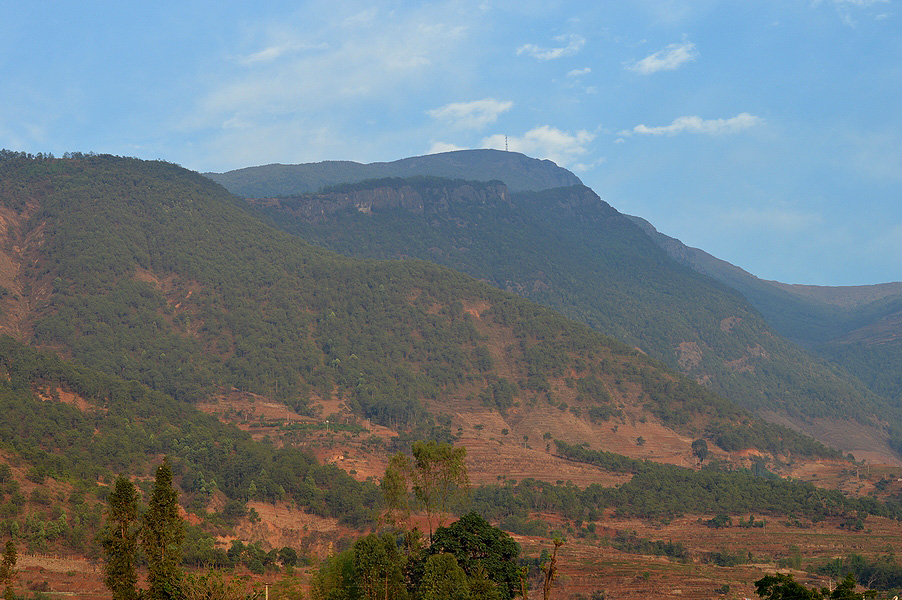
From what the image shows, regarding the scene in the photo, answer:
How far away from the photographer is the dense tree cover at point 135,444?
86.2m

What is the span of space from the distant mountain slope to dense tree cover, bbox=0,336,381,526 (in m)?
25.7

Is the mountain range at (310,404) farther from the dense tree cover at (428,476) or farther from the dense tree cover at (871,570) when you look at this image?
the dense tree cover at (428,476)

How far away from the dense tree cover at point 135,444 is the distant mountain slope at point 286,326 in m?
25.7

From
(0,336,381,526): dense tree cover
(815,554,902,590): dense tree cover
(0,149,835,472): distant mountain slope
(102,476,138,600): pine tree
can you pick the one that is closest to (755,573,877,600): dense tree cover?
(102,476,138,600): pine tree

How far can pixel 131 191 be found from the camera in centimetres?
18562

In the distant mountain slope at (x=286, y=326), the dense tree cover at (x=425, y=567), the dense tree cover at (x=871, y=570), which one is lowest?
the dense tree cover at (x=871, y=570)

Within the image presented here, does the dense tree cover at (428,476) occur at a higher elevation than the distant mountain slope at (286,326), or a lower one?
lower

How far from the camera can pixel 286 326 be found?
164 meters

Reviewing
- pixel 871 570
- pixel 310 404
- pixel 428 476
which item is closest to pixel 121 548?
pixel 428 476

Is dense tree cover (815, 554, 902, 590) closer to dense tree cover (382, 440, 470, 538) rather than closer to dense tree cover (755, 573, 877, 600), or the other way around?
dense tree cover (755, 573, 877, 600)

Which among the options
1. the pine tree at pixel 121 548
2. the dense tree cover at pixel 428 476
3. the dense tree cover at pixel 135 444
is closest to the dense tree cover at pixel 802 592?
the dense tree cover at pixel 428 476

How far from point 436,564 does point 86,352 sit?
110 meters

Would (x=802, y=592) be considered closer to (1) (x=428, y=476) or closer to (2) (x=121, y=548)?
(1) (x=428, y=476)

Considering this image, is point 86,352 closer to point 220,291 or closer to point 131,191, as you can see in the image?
point 220,291
